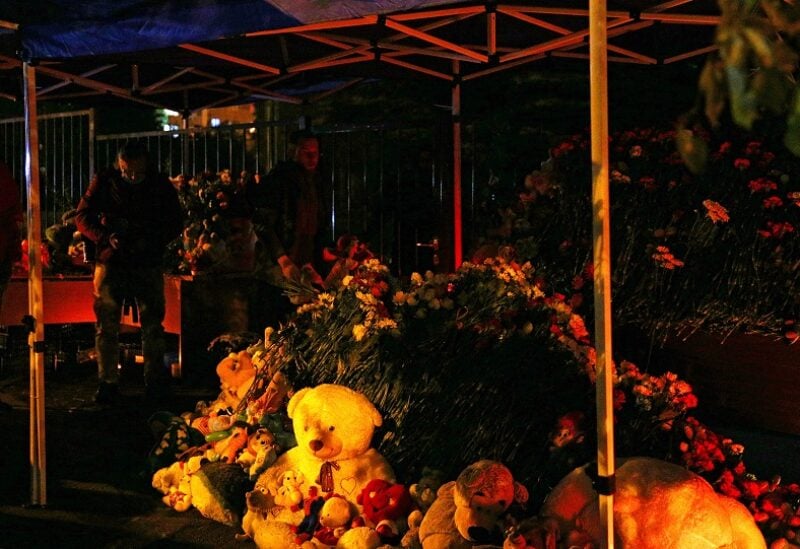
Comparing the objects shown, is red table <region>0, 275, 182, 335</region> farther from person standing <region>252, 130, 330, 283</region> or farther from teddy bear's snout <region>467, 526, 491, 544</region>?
teddy bear's snout <region>467, 526, 491, 544</region>

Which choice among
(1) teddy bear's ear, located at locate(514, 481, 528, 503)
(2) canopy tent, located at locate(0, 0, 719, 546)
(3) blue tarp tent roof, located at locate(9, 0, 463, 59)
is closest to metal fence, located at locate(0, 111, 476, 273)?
(2) canopy tent, located at locate(0, 0, 719, 546)

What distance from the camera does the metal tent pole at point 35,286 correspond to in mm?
5496

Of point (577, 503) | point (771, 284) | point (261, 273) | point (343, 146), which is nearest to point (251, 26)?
point (577, 503)

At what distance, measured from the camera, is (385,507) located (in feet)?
15.7

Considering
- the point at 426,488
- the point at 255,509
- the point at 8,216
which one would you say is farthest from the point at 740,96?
the point at 8,216

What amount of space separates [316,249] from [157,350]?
4.41 feet

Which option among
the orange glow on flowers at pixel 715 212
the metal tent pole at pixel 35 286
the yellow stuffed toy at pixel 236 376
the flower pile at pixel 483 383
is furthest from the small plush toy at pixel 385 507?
the orange glow on flowers at pixel 715 212

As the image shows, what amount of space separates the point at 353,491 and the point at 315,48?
4.48m

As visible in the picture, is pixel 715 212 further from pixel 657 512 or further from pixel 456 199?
pixel 456 199

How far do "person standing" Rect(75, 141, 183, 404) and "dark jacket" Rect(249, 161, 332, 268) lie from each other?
1.86ft

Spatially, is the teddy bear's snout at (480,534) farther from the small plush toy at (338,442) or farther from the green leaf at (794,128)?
the green leaf at (794,128)

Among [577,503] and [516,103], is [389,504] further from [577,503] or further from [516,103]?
[516,103]

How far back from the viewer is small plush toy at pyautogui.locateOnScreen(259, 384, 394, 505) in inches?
194

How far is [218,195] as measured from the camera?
9188mm
